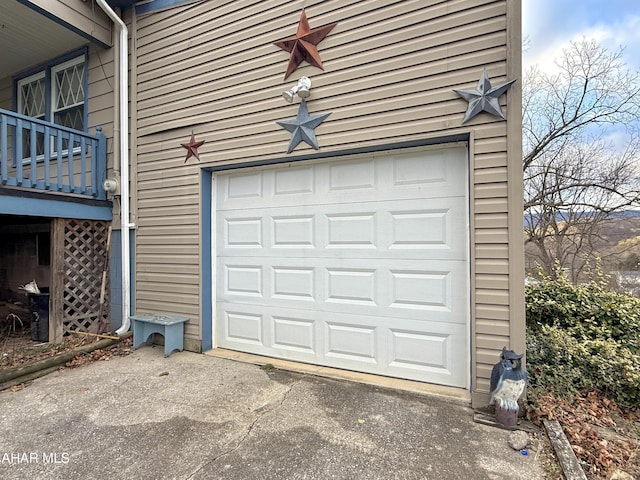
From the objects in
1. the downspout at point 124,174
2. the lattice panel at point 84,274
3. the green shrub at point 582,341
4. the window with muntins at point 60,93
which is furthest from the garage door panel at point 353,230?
the window with muntins at point 60,93

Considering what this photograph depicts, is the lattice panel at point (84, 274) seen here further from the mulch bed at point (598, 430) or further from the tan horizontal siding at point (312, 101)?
the mulch bed at point (598, 430)

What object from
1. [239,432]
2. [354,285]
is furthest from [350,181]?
[239,432]

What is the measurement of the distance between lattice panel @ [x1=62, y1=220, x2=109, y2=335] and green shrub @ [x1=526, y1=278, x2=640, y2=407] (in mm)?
5176

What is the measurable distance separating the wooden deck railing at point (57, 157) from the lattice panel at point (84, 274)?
507 millimetres

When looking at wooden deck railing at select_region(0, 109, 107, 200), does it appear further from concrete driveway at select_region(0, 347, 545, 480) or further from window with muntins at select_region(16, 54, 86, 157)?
concrete driveway at select_region(0, 347, 545, 480)

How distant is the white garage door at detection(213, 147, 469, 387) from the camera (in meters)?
3.05

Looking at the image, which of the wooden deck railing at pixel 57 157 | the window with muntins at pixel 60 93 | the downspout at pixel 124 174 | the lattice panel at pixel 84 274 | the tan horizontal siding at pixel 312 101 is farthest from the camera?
the window with muntins at pixel 60 93

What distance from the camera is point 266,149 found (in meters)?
3.69

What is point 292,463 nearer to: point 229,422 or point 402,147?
point 229,422

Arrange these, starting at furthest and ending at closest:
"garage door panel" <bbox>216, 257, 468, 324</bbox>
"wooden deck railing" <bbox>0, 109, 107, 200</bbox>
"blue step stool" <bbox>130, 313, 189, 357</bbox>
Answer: "blue step stool" <bbox>130, 313, 189, 357</bbox>, "wooden deck railing" <bbox>0, 109, 107, 200</bbox>, "garage door panel" <bbox>216, 257, 468, 324</bbox>

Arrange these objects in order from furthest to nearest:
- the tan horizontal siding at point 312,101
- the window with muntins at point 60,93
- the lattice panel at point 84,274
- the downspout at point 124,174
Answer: the window with muntins at point 60,93 < the downspout at point 124,174 < the lattice panel at point 84,274 < the tan horizontal siding at point 312,101

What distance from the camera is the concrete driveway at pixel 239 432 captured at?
2.00 metres

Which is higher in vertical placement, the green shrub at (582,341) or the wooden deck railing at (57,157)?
the wooden deck railing at (57,157)

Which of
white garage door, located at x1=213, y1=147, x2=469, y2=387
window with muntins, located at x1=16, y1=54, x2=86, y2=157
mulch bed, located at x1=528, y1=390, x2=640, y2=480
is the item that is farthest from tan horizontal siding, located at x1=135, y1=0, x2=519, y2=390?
window with muntins, located at x1=16, y1=54, x2=86, y2=157
